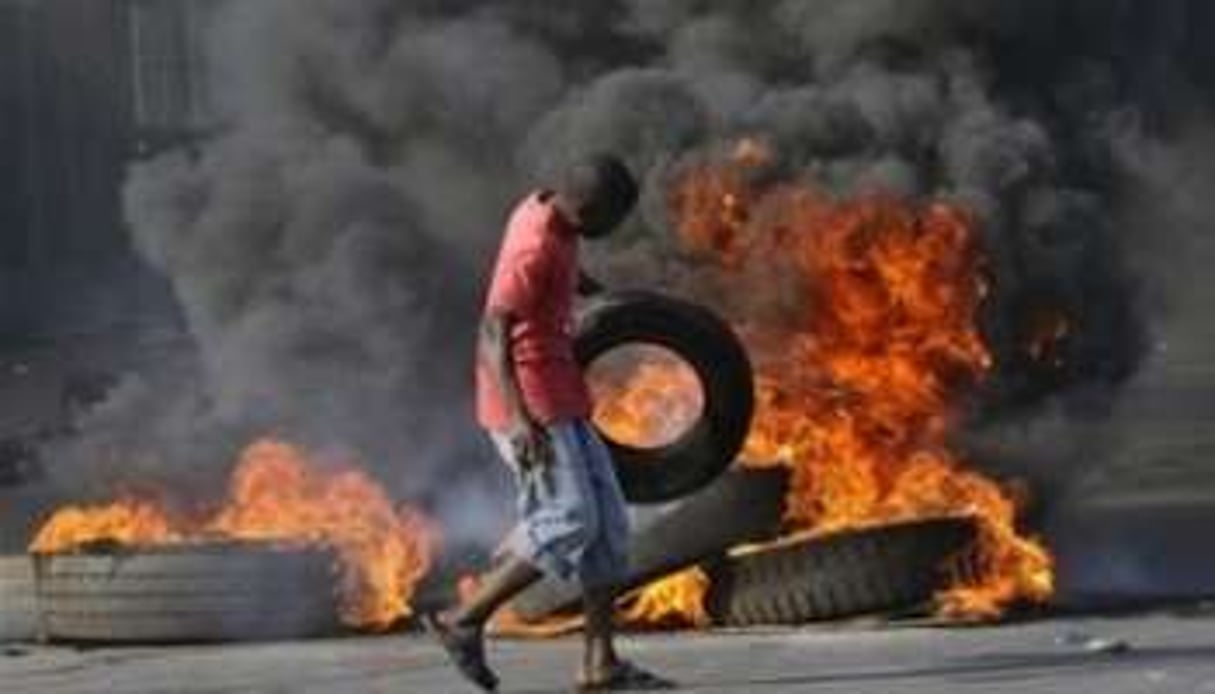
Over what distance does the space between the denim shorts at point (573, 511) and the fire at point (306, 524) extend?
2.33 m

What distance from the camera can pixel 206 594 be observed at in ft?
36.7

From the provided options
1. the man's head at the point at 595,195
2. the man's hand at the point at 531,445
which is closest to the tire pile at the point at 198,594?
the man's hand at the point at 531,445

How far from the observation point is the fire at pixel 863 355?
1179 cm

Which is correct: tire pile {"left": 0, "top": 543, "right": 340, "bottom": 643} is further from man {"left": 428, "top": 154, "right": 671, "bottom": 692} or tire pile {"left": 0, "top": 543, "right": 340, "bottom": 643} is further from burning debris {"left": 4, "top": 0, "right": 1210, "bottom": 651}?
man {"left": 428, "top": 154, "right": 671, "bottom": 692}

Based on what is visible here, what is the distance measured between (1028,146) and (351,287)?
331cm

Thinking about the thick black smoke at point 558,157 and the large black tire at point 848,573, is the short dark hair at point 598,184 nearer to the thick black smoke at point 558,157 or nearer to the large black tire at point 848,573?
the large black tire at point 848,573

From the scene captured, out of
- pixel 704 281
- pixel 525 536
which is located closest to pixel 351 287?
pixel 704 281

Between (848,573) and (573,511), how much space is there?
6.66 feet

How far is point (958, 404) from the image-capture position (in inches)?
480

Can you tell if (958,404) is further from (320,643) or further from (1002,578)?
(320,643)

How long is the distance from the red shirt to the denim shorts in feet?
0.29

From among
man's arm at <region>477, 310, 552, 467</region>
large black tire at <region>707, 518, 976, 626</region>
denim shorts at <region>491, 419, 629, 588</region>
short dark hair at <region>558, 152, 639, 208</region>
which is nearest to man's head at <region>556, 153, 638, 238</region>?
short dark hair at <region>558, 152, 639, 208</region>

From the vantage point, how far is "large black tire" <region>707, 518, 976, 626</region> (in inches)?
427

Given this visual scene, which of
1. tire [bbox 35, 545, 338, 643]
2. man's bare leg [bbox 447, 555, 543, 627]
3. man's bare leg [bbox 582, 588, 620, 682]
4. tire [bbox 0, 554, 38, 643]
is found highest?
tire [bbox 0, 554, 38, 643]
